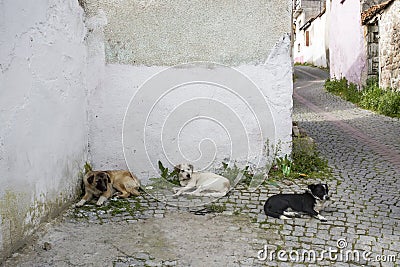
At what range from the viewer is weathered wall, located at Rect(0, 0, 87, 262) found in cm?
420

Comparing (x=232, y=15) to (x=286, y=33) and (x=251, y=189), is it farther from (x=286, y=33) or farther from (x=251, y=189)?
(x=251, y=189)

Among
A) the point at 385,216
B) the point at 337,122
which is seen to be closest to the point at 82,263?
the point at 385,216

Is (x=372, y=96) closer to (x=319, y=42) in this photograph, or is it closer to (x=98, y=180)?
(x=98, y=180)

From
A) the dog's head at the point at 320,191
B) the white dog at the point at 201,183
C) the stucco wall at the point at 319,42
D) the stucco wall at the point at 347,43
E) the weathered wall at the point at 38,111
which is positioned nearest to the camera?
the weathered wall at the point at 38,111

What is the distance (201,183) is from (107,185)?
121 centimetres

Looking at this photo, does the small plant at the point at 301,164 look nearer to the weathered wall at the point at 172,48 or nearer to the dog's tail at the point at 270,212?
the weathered wall at the point at 172,48

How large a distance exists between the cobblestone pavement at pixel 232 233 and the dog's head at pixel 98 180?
0.26 m

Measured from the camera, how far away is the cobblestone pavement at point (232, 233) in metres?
4.27

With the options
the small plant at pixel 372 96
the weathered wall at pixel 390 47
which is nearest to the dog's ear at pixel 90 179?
the small plant at pixel 372 96

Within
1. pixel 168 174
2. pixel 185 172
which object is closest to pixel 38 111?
pixel 185 172

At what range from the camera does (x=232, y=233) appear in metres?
4.83

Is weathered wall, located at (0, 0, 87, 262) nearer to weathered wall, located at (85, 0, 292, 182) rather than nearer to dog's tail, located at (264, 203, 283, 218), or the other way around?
weathered wall, located at (85, 0, 292, 182)

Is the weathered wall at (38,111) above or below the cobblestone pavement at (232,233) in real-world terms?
above

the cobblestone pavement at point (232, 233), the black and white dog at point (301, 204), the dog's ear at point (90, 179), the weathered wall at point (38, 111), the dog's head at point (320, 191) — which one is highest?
the weathered wall at point (38, 111)
